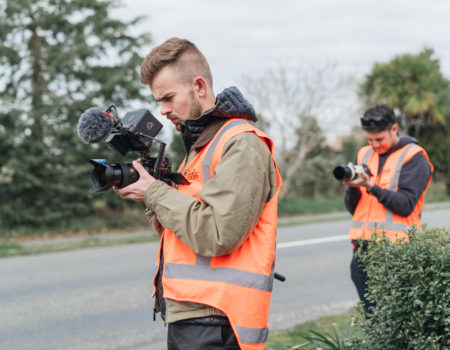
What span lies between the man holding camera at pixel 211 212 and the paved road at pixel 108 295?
1.85m

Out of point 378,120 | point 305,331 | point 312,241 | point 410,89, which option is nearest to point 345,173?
point 378,120

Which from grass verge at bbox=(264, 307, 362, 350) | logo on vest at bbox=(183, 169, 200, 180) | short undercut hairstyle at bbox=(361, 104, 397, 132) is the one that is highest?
logo on vest at bbox=(183, 169, 200, 180)

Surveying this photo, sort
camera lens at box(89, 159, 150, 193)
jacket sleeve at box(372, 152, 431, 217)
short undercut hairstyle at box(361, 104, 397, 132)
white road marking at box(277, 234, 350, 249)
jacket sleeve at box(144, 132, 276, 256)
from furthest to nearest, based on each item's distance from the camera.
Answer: white road marking at box(277, 234, 350, 249)
short undercut hairstyle at box(361, 104, 397, 132)
jacket sleeve at box(372, 152, 431, 217)
camera lens at box(89, 159, 150, 193)
jacket sleeve at box(144, 132, 276, 256)

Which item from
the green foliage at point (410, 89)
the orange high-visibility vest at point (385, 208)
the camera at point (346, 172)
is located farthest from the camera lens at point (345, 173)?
the green foliage at point (410, 89)

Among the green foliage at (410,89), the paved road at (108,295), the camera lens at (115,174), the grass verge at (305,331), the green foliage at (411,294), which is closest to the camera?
the camera lens at (115,174)

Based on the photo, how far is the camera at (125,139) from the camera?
195cm

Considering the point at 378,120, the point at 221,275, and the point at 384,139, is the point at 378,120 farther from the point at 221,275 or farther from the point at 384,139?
the point at 221,275

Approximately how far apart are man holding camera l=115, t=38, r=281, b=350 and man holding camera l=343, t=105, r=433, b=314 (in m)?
1.57

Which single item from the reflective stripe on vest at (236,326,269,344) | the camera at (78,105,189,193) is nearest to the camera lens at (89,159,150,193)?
the camera at (78,105,189,193)

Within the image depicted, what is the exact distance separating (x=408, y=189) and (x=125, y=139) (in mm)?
2166

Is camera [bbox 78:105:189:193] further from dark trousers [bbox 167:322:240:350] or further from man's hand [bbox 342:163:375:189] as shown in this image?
man's hand [bbox 342:163:375:189]

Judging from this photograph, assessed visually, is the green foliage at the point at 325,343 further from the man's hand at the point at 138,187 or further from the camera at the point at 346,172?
the man's hand at the point at 138,187

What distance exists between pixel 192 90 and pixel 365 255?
138cm

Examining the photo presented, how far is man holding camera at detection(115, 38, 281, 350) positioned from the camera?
1.72m
